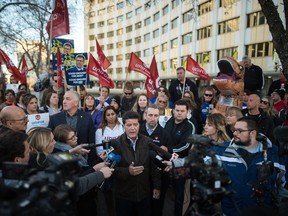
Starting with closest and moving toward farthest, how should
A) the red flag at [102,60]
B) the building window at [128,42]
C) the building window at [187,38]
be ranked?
the red flag at [102,60], the building window at [187,38], the building window at [128,42]

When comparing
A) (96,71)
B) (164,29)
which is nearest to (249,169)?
(96,71)

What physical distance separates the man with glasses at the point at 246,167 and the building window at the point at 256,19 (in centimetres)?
2425

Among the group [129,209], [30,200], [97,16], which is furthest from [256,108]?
[97,16]

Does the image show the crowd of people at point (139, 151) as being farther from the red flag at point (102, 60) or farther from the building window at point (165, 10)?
the building window at point (165, 10)

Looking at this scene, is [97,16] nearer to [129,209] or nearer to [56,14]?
[56,14]

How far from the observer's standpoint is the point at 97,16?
2443 inches

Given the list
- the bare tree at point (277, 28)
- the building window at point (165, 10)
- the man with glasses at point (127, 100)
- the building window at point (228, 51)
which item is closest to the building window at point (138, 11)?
the building window at point (165, 10)

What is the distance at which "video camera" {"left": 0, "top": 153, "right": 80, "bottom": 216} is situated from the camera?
3.98 ft

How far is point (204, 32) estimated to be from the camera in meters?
32.1

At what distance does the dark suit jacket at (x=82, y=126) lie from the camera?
458 centimetres

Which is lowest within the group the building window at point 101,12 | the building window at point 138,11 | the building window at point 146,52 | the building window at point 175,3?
the building window at point 146,52

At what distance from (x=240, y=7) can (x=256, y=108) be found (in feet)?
80.5

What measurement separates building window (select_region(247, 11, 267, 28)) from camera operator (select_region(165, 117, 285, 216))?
24.3 m

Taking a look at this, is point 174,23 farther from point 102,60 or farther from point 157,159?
point 157,159
